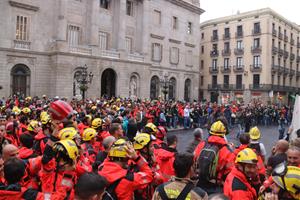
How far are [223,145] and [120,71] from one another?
27.9 metres

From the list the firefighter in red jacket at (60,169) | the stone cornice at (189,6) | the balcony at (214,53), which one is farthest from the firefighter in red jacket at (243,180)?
the balcony at (214,53)

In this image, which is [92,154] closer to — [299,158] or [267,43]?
[299,158]

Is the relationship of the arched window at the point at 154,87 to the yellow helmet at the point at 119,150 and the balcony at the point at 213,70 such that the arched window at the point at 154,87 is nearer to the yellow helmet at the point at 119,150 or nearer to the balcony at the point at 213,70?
the balcony at the point at 213,70

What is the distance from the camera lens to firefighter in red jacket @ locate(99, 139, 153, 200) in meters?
3.54

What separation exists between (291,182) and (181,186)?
1.01 m

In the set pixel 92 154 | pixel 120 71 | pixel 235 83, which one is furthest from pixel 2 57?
pixel 235 83

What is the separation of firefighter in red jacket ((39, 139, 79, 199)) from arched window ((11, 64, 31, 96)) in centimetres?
2487

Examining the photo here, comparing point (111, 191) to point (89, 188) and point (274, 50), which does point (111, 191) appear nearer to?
point (89, 188)

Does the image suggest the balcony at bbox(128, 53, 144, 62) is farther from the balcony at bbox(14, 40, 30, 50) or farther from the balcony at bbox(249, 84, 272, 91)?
the balcony at bbox(249, 84, 272, 91)

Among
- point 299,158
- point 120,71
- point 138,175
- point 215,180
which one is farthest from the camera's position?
point 120,71

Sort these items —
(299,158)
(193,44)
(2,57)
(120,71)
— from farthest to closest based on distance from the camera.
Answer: (193,44)
(120,71)
(2,57)
(299,158)

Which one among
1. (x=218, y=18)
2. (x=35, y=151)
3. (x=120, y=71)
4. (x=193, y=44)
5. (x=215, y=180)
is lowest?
(x=215, y=180)

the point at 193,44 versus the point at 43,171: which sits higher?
the point at 193,44

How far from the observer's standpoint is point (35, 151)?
5184 mm
